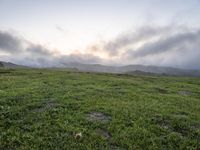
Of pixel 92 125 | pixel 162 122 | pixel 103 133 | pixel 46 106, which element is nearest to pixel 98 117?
pixel 92 125

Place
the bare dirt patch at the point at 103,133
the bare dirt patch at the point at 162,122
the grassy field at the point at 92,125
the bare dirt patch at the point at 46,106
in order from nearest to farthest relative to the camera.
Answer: the grassy field at the point at 92,125
the bare dirt patch at the point at 103,133
the bare dirt patch at the point at 162,122
the bare dirt patch at the point at 46,106

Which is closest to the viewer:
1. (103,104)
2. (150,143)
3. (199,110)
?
(150,143)

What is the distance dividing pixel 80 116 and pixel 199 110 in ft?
44.6

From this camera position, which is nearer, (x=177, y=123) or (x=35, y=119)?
(x=35, y=119)

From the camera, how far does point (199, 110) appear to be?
28.9 metres

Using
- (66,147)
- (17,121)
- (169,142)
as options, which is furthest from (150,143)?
(17,121)

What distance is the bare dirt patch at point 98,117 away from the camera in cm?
2136

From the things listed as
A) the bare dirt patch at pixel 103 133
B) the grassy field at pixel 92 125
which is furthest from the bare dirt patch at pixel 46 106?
the bare dirt patch at pixel 103 133

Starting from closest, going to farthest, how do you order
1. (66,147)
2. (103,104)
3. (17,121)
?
1. (66,147)
2. (17,121)
3. (103,104)

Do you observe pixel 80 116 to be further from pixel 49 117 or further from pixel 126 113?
pixel 126 113

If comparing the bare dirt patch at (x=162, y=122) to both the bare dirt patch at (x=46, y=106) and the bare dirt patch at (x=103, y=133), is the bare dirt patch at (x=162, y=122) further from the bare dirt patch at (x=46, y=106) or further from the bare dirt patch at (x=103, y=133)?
the bare dirt patch at (x=46, y=106)

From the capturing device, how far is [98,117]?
870 inches

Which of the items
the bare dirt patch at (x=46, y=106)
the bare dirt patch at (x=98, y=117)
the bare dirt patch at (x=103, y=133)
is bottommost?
the bare dirt patch at (x=103, y=133)

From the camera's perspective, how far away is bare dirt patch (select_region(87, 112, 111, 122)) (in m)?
21.4
